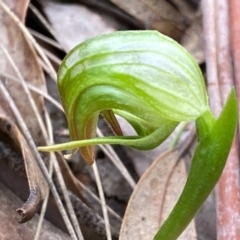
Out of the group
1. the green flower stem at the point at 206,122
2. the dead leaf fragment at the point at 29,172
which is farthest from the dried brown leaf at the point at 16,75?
the green flower stem at the point at 206,122

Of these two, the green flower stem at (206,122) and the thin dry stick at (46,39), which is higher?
the green flower stem at (206,122)

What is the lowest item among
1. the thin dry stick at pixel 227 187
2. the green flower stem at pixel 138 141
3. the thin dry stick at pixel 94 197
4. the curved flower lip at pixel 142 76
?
the thin dry stick at pixel 94 197

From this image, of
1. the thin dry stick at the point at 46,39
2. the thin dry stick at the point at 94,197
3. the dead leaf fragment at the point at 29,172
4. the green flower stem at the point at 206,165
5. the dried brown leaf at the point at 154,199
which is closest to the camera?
the green flower stem at the point at 206,165

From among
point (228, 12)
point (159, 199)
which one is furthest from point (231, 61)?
point (159, 199)

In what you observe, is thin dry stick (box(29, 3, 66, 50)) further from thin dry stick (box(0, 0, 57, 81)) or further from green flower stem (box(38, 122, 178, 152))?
green flower stem (box(38, 122, 178, 152))

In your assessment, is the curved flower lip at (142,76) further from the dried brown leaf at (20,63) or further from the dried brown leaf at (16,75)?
the dried brown leaf at (20,63)

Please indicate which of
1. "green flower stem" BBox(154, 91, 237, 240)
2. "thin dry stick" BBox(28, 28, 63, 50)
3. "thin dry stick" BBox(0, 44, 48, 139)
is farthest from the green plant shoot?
"thin dry stick" BBox(28, 28, 63, 50)

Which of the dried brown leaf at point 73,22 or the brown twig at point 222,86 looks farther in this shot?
the dried brown leaf at point 73,22

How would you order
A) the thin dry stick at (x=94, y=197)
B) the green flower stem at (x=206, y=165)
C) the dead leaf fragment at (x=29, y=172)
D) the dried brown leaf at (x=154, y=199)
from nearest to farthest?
the green flower stem at (x=206, y=165), the dead leaf fragment at (x=29, y=172), the dried brown leaf at (x=154, y=199), the thin dry stick at (x=94, y=197)
